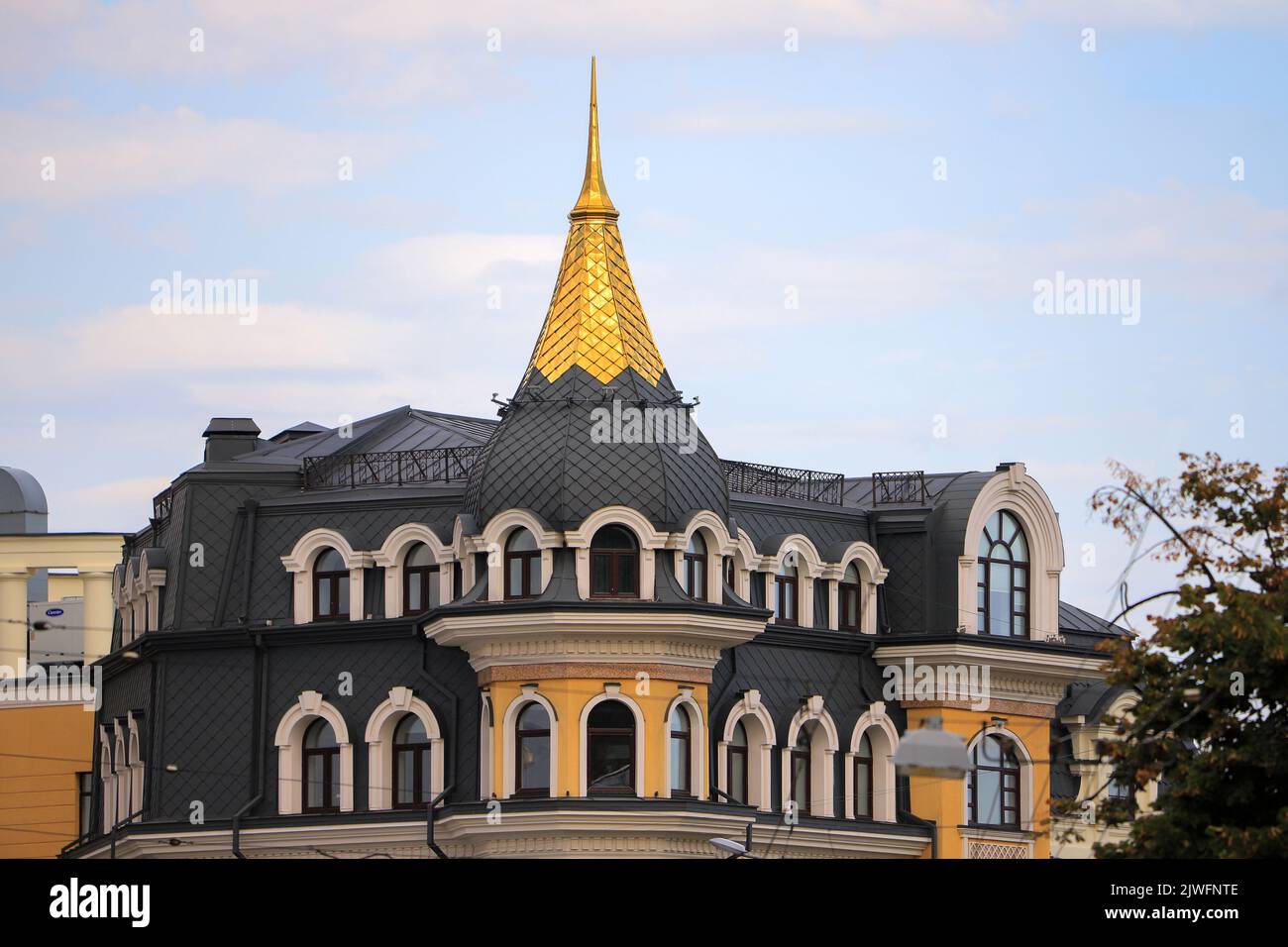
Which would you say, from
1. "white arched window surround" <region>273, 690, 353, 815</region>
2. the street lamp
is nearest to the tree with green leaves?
the street lamp

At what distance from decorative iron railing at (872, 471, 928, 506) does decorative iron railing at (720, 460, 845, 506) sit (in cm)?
84

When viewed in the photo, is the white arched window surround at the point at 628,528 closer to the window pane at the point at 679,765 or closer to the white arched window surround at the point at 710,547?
the white arched window surround at the point at 710,547

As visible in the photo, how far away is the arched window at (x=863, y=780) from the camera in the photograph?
77.6m

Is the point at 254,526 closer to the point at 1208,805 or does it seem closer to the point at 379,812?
the point at 379,812

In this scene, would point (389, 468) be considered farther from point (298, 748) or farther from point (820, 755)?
point (820, 755)

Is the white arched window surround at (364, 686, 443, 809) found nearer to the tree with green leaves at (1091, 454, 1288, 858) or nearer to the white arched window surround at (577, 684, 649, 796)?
the white arched window surround at (577, 684, 649, 796)

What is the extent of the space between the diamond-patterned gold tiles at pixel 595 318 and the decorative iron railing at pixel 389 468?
358 cm

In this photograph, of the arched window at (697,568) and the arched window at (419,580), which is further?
the arched window at (419,580)

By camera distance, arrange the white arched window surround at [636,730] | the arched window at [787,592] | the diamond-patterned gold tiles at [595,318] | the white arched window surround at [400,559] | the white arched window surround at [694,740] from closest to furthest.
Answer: the white arched window surround at [636,730] → the white arched window surround at [694,740] → the diamond-patterned gold tiles at [595,318] → the white arched window surround at [400,559] → the arched window at [787,592]

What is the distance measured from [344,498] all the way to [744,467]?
30.3ft

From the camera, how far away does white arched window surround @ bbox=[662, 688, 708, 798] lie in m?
71.4

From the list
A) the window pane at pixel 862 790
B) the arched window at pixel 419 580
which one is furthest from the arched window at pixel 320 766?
the window pane at pixel 862 790

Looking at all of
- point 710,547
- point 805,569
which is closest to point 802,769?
point 805,569
